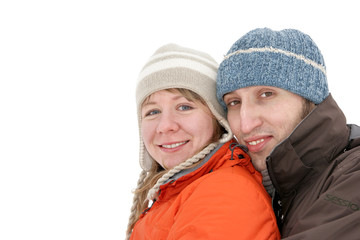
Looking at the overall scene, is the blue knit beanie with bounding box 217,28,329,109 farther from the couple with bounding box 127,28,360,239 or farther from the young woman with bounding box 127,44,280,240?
the young woman with bounding box 127,44,280,240

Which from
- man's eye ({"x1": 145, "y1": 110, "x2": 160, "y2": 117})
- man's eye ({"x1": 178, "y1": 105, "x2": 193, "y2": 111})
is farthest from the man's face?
man's eye ({"x1": 145, "y1": 110, "x2": 160, "y2": 117})

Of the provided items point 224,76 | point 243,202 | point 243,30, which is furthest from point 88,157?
point 243,202

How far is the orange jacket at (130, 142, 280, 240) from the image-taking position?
58.5 inches

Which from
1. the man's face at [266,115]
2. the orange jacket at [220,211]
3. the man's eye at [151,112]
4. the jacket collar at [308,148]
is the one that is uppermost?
the man's eye at [151,112]

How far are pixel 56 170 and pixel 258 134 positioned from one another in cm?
637

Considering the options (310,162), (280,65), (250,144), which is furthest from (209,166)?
(280,65)

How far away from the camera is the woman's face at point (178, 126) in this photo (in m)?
2.26

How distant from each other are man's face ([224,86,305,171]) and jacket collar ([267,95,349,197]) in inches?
8.9

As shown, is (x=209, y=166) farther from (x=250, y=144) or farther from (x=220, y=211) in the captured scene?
(x=220, y=211)

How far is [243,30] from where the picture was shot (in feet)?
27.8

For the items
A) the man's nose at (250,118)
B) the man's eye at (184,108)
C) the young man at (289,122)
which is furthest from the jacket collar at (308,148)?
the man's eye at (184,108)

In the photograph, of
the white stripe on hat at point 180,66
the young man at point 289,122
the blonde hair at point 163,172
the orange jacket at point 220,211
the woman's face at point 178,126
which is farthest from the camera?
the white stripe on hat at point 180,66

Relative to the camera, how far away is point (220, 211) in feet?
5.00

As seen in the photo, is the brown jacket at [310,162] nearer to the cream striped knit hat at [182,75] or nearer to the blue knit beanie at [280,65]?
the blue knit beanie at [280,65]
